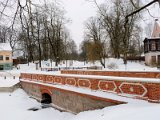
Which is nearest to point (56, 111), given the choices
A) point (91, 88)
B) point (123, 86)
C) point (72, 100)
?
point (72, 100)

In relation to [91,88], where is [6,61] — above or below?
above

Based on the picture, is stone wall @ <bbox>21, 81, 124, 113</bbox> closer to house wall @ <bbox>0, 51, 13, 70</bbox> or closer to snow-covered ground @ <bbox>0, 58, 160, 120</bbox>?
snow-covered ground @ <bbox>0, 58, 160, 120</bbox>

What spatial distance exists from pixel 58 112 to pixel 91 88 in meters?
4.85

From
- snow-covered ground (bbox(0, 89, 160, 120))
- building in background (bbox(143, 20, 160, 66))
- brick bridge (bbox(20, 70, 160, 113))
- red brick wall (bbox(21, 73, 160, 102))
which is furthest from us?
building in background (bbox(143, 20, 160, 66))

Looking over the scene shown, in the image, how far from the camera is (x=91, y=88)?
14430 mm

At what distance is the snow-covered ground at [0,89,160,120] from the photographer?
915 cm

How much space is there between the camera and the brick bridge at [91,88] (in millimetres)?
10664

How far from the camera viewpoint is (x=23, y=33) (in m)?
7.40

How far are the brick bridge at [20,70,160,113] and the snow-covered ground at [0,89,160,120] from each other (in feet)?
1.49

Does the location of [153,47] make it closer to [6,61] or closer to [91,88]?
[6,61]

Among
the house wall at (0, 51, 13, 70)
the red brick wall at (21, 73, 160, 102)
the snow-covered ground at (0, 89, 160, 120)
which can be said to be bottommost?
the snow-covered ground at (0, 89, 160, 120)

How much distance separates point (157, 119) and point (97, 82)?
5837 millimetres

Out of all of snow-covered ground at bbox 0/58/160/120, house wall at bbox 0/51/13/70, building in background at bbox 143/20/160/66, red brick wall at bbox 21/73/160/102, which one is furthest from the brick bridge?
house wall at bbox 0/51/13/70

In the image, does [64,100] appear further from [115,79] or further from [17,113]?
[115,79]
